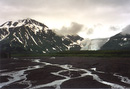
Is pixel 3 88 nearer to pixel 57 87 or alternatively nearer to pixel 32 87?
pixel 32 87

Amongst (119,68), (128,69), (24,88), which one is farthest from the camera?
(119,68)

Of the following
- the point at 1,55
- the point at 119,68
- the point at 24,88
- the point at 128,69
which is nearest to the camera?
the point at 24,88

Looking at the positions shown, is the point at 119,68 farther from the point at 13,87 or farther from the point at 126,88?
the point at 13,87

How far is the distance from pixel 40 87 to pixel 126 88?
1671 cm

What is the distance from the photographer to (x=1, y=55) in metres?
141

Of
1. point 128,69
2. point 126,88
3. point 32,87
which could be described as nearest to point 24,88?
point 32,87

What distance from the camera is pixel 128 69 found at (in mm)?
52344

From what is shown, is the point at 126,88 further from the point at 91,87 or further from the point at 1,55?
the point at 1,55

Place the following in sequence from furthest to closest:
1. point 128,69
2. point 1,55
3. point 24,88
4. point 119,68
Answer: point 1,55, point 119,68, point 128,69, point 24,88

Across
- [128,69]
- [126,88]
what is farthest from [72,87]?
[128,69]

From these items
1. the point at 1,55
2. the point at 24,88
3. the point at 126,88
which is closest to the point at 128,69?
the point at 126,88

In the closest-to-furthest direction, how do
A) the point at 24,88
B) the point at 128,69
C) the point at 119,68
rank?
1. the point at 24,88
2. the point at 128,69
3. the point at 119,68

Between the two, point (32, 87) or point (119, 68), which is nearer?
point (32, 87)

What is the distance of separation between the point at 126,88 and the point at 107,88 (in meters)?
3.64
